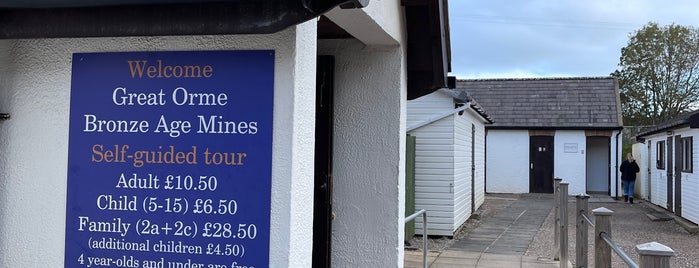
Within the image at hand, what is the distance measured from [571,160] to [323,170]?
64.9 feet

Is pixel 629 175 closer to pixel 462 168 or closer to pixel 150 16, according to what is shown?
pixel 462 168

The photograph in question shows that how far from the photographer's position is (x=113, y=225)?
2.47 meters

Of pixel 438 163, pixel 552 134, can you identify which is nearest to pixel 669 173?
pixel 552 134

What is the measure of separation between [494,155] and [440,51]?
756 inches

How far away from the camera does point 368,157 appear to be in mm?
4180

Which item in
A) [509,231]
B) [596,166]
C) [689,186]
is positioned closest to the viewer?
[509,231]

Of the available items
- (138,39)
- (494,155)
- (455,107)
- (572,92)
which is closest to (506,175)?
(494,155)

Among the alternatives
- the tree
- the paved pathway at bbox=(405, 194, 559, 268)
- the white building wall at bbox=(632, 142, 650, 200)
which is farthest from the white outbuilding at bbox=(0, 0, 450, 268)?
the tree

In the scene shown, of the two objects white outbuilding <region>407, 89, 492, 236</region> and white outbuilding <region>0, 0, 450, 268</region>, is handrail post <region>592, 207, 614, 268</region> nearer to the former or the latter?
white outbuilding <region>0, 0, 450, 268</region>

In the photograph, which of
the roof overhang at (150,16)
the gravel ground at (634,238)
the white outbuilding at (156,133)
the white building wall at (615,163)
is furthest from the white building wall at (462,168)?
the white building wall at (615,163)

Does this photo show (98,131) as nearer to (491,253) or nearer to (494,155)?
(491,253)

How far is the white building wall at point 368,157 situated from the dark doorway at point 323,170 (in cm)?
6

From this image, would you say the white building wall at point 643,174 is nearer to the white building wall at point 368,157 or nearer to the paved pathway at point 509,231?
the paved pathway at point 509,231

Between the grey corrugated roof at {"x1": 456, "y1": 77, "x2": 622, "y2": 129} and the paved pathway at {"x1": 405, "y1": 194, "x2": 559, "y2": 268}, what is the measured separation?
637 cm
